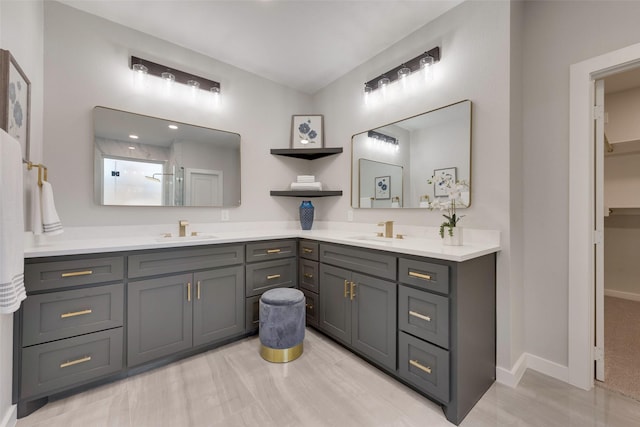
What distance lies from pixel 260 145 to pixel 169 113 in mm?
929

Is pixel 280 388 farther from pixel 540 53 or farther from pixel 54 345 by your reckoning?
pixel 540 53

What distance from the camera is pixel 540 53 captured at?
1.87m

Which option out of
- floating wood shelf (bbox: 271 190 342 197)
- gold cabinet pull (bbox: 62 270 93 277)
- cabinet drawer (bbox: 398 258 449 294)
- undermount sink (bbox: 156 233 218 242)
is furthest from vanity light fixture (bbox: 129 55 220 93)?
cabinet drawer (bbox: 398 258 449 294)

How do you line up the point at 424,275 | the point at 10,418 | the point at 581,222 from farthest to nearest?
the point at 581,222 → the point at 424,275 → the point at 10,418

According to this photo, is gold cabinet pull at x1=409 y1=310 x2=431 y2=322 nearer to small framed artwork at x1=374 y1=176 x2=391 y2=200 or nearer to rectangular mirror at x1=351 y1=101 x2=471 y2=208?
rectangular mirror at x1=351 y1=101 x2=471 y2=208

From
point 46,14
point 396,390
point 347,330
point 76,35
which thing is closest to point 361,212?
point 347,330

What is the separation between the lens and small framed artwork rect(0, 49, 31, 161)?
4.20 ft

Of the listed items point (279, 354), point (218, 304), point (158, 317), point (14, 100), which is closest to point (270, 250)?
point (218, 304)

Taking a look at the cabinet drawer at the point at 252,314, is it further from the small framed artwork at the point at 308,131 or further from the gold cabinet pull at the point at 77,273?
the small framed artwork at the point at 308,131

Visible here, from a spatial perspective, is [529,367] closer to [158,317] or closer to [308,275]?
[308,275]

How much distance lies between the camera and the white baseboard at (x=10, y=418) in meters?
1.30

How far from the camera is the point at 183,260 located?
1.96 m

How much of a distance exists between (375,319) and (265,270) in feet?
3.48

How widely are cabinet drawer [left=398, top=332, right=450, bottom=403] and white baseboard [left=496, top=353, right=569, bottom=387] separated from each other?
622 mm
